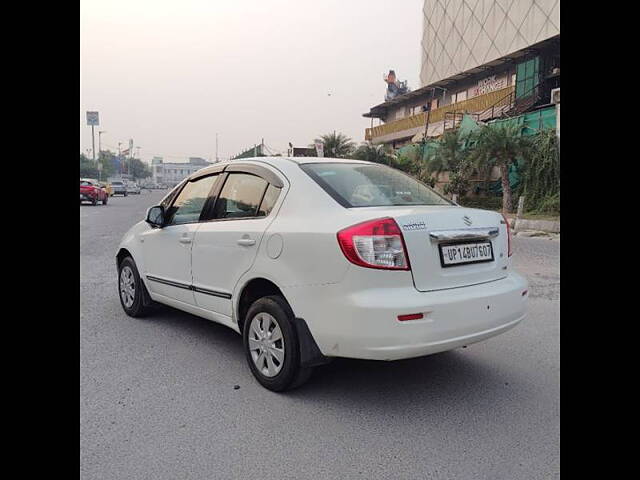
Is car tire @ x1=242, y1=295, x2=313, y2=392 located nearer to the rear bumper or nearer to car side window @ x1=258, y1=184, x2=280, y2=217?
the rear bumper

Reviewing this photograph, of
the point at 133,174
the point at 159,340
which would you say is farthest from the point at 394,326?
the point at 133,174

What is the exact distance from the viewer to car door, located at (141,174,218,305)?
4.51m

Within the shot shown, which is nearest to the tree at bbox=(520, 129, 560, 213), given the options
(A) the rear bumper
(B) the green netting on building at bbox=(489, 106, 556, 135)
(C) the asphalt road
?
(B) the green netting on building at bbox=(489, 106, 556, 135)

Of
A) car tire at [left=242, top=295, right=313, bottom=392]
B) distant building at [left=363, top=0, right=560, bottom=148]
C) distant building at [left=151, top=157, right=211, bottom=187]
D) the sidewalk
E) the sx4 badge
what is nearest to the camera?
A: the sx4 badge

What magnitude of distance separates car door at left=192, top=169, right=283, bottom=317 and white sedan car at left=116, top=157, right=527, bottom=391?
1 centimetres

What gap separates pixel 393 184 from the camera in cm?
398

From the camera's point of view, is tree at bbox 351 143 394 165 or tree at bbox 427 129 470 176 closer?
tree at bbox 427 129 470 176

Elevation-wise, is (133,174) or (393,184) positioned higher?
(133,174)

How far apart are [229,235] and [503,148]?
18.4 m

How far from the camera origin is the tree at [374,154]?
105 ft

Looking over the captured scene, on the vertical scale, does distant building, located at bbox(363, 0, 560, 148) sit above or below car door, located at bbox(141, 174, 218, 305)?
above

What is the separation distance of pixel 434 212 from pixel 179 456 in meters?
2.05

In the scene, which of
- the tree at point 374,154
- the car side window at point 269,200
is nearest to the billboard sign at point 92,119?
the tree at point 374,154
